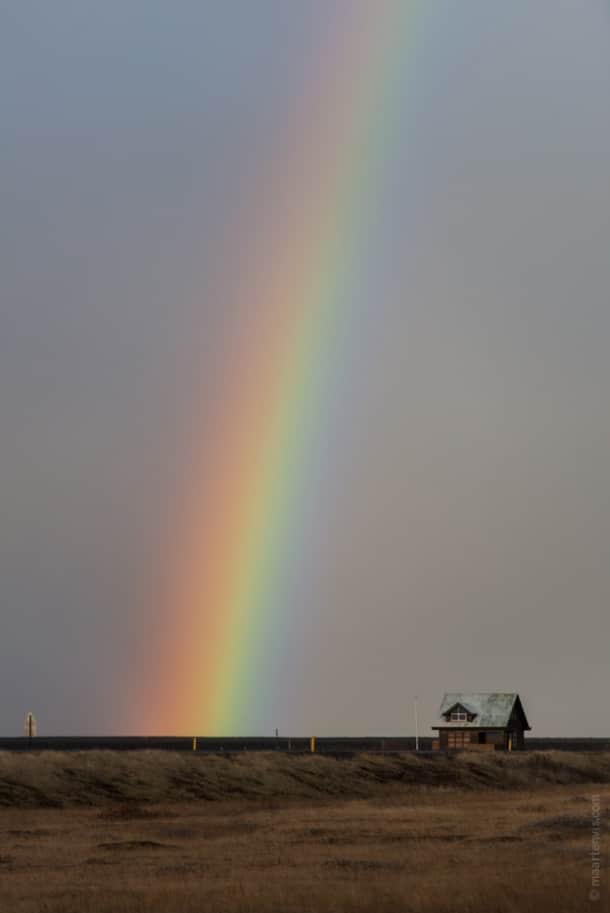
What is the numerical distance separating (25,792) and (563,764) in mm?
43576

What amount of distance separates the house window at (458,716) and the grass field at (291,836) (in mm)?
29737

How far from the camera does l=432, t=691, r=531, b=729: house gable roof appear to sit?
113062 mm

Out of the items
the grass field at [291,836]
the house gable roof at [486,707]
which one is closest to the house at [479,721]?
the house gable roof at [486,707]

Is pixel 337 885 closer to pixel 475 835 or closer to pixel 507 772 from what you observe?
pixel 475 835

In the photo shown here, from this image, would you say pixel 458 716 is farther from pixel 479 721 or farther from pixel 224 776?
pixel 224 776

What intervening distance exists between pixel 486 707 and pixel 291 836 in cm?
7377

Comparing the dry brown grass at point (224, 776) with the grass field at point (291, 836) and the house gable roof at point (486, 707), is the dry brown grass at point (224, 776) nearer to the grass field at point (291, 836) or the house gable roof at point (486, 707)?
the grass field at point (291, 836)

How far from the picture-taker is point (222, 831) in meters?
46.1

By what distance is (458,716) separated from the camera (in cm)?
11494

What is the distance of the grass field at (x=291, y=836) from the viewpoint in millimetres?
26203

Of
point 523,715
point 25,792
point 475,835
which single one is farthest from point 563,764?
point 475,835

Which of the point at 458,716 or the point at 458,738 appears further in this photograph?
the point at 458,738

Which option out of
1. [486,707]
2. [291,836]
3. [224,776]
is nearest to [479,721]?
[486,707]

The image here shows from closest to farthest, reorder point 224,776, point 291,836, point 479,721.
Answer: point 291,836 → point 224,776 → point 479,721
